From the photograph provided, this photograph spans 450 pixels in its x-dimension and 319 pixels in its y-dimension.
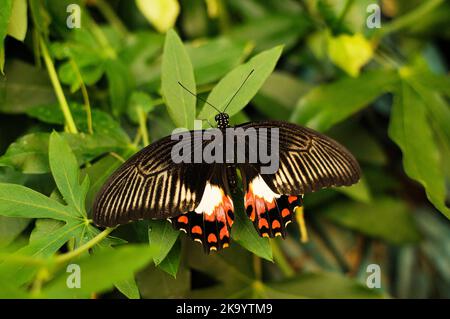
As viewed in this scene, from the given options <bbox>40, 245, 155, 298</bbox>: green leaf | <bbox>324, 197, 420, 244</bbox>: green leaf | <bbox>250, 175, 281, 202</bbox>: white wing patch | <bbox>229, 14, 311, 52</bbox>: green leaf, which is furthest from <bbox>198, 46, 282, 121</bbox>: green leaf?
<bbox>324, 197, 420, 244</bbox>: green leaf

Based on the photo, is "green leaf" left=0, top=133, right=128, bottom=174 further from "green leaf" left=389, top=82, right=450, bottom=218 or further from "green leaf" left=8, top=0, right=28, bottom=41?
"green leaf" left=389, top=82, right=450, bottom=218

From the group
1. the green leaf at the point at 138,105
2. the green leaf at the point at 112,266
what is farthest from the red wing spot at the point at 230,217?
the green leaf at the point at 138,105

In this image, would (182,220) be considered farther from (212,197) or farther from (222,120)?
(222,120)

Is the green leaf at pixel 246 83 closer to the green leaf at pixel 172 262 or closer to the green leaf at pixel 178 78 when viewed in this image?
the green leaf at pixel 178 78

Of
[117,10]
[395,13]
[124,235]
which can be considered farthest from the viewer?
[395,13]
